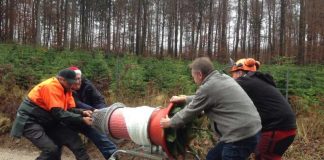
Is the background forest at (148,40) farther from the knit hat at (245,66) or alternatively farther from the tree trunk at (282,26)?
the knit hat at (245,66)

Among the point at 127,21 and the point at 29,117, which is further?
the point at 127,21

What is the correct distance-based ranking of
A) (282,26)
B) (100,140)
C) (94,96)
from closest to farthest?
(100,140) < (94,96) < (282,26)

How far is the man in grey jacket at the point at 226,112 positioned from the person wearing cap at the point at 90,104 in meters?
2.21

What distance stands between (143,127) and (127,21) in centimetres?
4115

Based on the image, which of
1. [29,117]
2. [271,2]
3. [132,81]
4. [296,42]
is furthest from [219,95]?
[271,2]

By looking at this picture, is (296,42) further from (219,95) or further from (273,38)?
(219,95)

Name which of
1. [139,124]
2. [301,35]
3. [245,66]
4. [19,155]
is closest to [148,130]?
[139,124]

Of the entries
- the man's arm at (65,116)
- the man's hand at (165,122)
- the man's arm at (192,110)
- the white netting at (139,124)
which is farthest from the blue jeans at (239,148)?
the man's arm at (65,116)

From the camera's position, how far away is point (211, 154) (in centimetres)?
538

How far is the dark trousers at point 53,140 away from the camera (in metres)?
6.11

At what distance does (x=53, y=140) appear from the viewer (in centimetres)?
645

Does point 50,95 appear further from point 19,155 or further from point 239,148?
point 19,155

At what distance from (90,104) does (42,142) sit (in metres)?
1.12

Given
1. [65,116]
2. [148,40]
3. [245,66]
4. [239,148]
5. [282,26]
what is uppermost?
[282,26]
